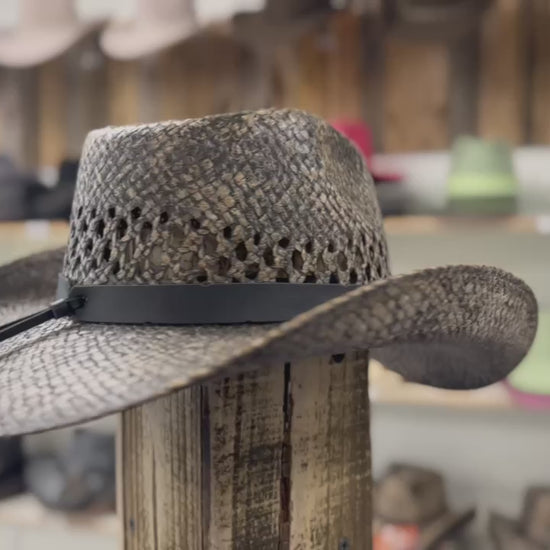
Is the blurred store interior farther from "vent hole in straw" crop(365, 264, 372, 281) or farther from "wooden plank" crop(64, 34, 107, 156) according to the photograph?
"vent hole in straw" crop(365, 264, 372, 281)

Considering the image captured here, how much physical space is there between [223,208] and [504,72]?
1.39 metres

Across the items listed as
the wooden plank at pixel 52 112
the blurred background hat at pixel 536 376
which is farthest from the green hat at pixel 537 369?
the wooden plank at pixel 52 112

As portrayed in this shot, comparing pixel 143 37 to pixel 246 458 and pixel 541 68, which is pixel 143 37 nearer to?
pixel 541 68

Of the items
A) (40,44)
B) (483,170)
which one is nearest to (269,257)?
(483,170)

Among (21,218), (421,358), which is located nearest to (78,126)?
(21,218)

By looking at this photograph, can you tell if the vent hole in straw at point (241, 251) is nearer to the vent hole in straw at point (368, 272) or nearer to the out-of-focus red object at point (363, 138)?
the vent hole in straw at point (368, 272)

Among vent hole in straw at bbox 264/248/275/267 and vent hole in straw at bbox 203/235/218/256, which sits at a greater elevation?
vent hole in straw at bbox 203/235/218/256

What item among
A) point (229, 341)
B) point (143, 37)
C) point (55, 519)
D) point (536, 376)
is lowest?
point (55, 519)

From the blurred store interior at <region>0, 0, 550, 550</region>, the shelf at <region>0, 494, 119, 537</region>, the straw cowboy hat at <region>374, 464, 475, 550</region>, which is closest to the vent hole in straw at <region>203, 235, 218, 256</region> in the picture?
the blurred store interior at <region>0, 0, 550, 550</region>

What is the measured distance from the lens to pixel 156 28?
194 centimetres

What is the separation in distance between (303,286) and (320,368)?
0.31 feet

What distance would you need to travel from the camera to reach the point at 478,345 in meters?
0.72

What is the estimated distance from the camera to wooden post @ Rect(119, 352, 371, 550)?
2.04ft

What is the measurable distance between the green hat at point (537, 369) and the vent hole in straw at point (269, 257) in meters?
1.18
